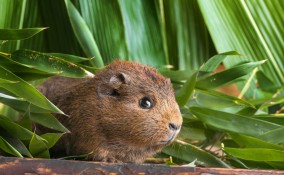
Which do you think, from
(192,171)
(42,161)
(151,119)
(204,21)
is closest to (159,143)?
(151,119)

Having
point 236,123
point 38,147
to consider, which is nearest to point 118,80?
point 38,147

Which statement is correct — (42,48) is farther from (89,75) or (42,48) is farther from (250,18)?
(250,18)

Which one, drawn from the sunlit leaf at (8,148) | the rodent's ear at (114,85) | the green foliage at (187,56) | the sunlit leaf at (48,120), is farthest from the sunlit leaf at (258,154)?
the sunlit leaf at (8,148)

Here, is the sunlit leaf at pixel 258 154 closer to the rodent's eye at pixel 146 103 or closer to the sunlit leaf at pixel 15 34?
the rodent's eye at pixel 146 103

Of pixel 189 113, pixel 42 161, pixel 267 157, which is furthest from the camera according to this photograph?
pixel 189 113

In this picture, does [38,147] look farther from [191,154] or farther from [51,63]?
[191,154]

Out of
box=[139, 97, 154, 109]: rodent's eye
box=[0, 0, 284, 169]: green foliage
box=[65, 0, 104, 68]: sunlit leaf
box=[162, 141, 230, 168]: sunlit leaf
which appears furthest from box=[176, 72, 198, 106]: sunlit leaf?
box=[65, 0, 104, 68]: sunlit leaf
